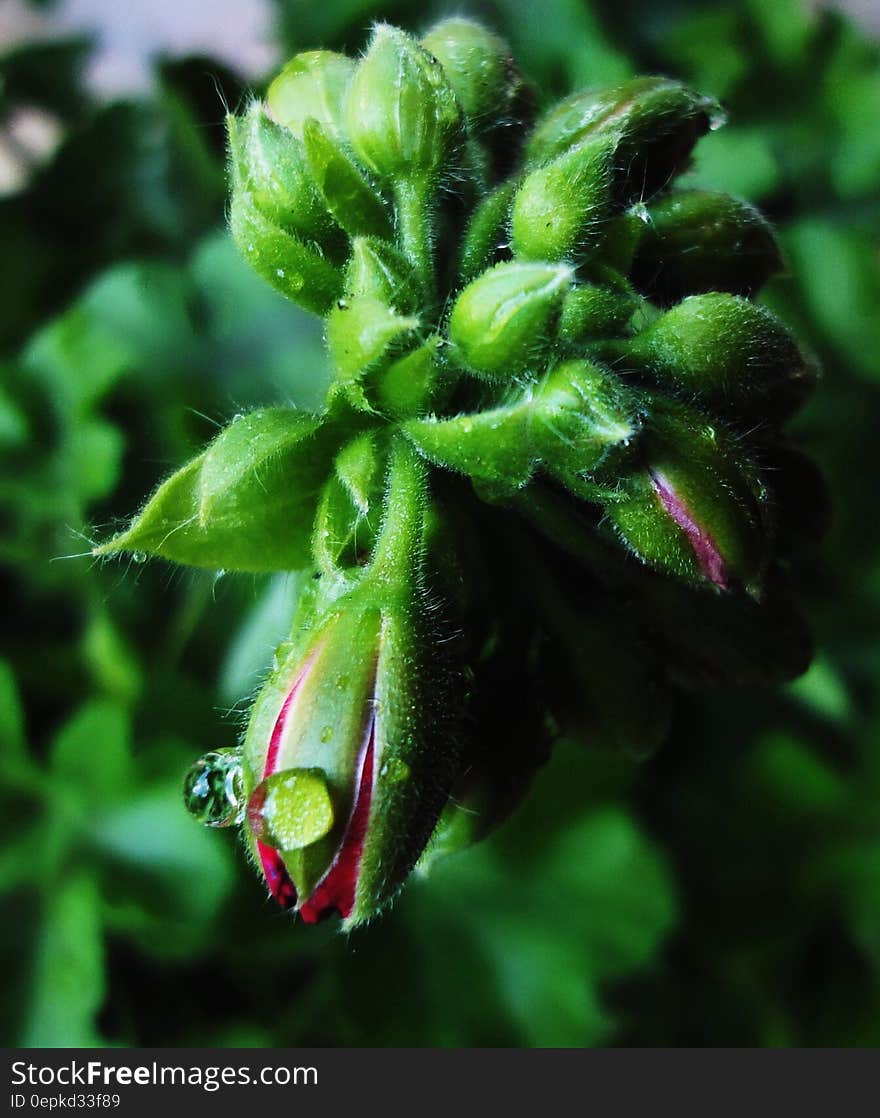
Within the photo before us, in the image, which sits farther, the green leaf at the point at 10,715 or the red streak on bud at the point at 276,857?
the green leaf at the point at 10,715

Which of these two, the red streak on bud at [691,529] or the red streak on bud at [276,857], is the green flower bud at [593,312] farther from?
the red streak on bud at [276,857]

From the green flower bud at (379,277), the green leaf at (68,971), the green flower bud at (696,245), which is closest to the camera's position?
the green flower bud at (379,277)

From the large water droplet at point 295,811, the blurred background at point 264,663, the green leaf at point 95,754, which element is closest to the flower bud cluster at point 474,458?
the large water droplet at point 295,811

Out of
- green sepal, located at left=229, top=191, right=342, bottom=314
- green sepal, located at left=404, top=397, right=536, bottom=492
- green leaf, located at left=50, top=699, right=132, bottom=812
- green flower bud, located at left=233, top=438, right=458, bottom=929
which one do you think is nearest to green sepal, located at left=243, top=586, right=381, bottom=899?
green flower bud, located at left=233, top=438, right=458, bottom=929

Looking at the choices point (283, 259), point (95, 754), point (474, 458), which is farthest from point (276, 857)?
point (95, 754)

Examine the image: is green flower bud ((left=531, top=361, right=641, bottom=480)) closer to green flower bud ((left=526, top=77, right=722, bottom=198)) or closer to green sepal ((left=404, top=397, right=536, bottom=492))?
green sepal ((left=404, top=397, right=536, bottom=492))

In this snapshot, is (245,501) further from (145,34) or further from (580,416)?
(145,34)
